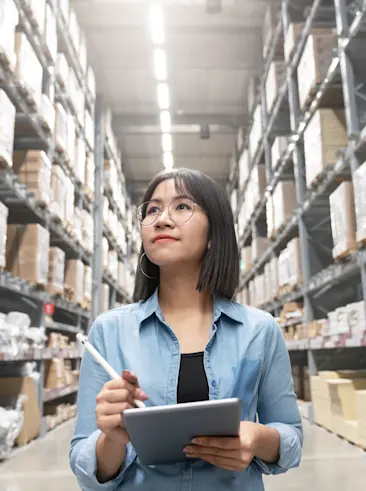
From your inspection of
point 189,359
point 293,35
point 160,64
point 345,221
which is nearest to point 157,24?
point 160,64

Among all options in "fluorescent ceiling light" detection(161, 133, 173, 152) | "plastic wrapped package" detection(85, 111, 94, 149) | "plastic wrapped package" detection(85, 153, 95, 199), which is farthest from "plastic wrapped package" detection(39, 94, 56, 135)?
"fluorescent ceiling light" detection(161, 133, 173, 152)

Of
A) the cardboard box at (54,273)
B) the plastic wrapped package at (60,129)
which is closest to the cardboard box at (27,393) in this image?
the cardboard box at (54,273)

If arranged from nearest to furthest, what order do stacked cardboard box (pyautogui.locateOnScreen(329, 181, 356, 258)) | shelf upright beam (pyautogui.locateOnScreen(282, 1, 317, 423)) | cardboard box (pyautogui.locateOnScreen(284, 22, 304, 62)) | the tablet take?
the tablet
stacked cardboard box (pyautogui.locateOnScreen(329, 181, 356, 258))
shelf upright beam (pyautogui.locateOnScreen(282, 1, 317, 423))
cardboard box (pyautogui.locateOnScreen(284, 22, 304, 62))

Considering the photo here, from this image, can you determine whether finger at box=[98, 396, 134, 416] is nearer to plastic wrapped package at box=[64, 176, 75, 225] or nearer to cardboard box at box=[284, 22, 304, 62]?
plastic wrapped package at box=[64, 176, 75, 225]

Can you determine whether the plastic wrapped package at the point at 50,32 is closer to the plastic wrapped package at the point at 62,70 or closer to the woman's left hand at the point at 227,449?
the plastic wrapped package at the point at 62,70

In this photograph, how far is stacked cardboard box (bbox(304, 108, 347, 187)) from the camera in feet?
15.9

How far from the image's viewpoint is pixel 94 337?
137 centimetres

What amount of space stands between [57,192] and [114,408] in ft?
15.4

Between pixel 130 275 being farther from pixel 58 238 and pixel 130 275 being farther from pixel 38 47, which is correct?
pixel 38 47

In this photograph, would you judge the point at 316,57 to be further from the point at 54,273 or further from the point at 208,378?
the point at 208,378

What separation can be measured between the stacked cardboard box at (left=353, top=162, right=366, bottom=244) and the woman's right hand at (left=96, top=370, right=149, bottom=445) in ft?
9.80

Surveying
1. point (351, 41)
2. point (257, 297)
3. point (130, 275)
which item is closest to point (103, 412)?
point (351, 41)

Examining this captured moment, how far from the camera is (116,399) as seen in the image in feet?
3.44

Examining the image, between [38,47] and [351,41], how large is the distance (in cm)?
298
